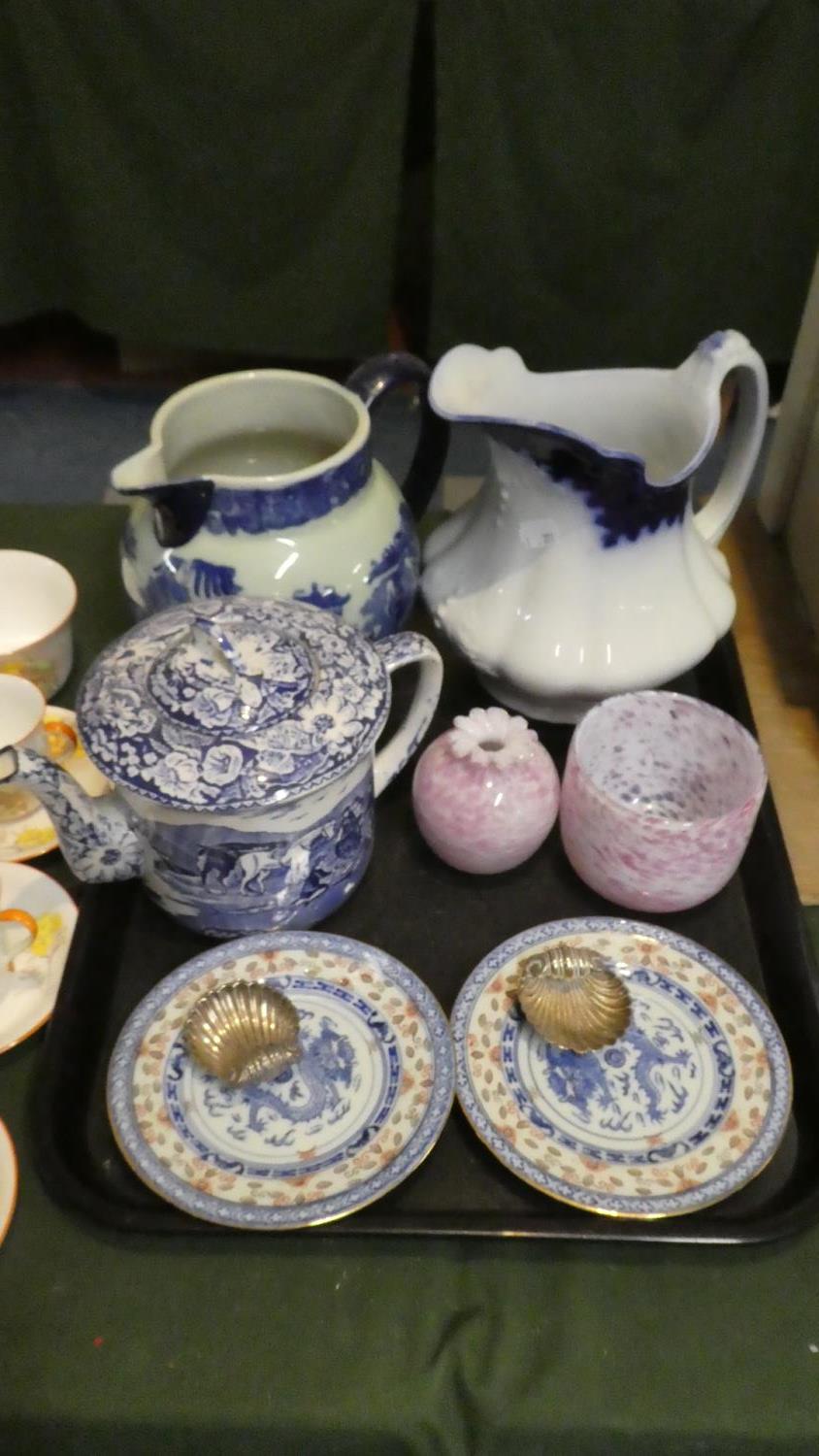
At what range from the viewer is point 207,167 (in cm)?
167

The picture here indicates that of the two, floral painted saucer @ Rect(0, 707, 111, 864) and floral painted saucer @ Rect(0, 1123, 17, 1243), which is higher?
floral painted saucer @ Rect(0, 707, 111, 864)

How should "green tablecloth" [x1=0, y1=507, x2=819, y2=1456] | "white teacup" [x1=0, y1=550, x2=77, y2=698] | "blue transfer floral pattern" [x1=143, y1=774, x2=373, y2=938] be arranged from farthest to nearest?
1. "white teacup" [x1=0, y1=550, x2=77, y2=698]
2. "blue transfer floral pattern" [x1=143, y1=774, x2=373, y2=938]
3. "green tablecloth" [x1=0, y1=507, x2=819, y2=1456]

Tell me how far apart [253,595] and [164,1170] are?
307 mm

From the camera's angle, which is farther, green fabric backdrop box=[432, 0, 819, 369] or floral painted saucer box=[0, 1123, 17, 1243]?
green fabric backdrop box=[432, 0, 819, 369]

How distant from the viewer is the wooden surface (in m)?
0.66

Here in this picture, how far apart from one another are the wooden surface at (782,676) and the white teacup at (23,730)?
1.51 feet

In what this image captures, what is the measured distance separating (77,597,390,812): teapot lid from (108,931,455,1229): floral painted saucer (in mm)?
116

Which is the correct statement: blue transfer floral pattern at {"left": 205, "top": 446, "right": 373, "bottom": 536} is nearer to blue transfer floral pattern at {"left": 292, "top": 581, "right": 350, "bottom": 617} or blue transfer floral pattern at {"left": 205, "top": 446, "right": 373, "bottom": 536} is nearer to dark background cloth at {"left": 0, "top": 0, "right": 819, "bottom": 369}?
blue transfer floral pattern at {"left": 292, "top": 581, "right": 350, "bottom": 617}

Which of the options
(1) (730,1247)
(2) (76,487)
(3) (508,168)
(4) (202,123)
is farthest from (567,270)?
(1) (730,1247)

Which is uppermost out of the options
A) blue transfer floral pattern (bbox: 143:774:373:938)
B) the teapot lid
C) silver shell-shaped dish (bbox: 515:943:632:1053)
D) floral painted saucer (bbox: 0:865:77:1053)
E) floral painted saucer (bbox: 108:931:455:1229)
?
the teapot lid

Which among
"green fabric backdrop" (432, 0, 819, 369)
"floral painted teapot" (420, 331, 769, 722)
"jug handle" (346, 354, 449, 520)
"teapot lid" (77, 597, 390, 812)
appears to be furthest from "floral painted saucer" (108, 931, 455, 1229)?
"green fabric backdrop" (432, 0, 819, 369)

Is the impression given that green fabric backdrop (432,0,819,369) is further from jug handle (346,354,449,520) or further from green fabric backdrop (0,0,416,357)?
jug handle (346,354,449,520)

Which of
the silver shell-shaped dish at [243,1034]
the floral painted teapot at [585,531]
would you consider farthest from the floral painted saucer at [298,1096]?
the floral painted teapot at [585,531]

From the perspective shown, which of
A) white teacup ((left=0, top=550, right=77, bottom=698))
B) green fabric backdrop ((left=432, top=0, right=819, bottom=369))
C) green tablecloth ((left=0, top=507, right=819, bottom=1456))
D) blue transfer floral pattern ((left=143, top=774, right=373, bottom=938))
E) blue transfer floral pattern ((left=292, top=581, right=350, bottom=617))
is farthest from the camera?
green fabric backdrop ((left=432, top=0, right=819, bottom=369))
